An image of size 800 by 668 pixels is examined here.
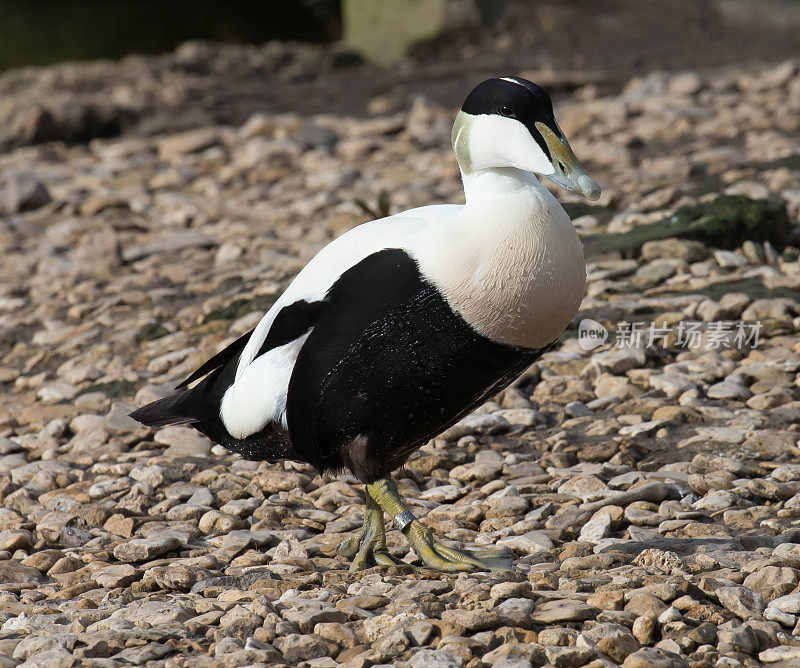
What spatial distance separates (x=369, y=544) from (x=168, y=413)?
747 millimetres

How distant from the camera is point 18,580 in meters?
2.97

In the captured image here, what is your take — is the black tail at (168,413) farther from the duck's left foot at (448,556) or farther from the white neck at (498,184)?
the white neck at (498,184)

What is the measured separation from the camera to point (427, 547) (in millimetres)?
2818

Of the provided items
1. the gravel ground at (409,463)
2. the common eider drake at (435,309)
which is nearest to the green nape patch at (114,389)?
the gravel ground at (409,463)

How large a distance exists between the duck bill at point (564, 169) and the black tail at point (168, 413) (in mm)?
1289

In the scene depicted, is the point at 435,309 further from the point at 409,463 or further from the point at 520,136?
the point at 409,463

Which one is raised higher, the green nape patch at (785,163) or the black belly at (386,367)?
the black belly at (386,367)

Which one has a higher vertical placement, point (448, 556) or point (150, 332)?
point (448, 556)

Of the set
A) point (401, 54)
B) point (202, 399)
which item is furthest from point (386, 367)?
point (401, 54)

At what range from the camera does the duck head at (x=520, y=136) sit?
2.55 m

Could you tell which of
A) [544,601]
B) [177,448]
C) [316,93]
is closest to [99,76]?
[316,93]

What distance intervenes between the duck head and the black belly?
31 centimetres

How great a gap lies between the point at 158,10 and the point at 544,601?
491 inches

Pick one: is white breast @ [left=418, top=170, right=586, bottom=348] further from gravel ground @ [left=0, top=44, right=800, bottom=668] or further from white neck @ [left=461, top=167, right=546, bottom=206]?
gravel ground @ [left=0, top=44, right=800, bottom=668]
